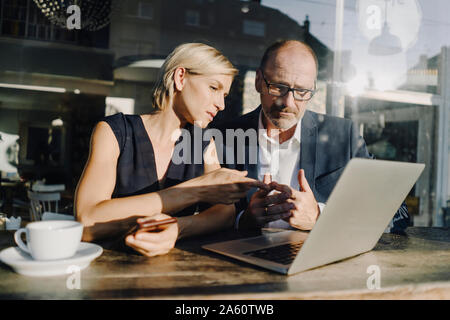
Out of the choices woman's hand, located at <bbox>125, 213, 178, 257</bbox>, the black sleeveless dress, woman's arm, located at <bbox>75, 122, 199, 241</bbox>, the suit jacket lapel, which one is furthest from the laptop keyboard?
the suit jacket lapel

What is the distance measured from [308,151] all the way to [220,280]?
4.25 feet

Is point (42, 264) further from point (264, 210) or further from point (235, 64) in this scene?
point (235, 64)

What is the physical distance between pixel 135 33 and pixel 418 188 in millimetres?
5043

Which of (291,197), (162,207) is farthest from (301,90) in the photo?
(162,207)

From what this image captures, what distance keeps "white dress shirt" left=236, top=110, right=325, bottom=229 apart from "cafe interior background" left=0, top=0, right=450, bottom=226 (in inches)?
74.4

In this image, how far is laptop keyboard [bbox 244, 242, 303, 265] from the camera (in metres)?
0.84

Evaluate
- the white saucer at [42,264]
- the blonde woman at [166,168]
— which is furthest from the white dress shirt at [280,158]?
the white saucer at [42,264]

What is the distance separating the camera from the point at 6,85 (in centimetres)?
532

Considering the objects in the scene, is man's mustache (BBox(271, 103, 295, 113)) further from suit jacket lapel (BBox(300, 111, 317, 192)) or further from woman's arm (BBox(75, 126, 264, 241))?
woman's arm (BBox(75, 126, 264, 241))

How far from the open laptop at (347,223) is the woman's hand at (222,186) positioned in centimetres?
18

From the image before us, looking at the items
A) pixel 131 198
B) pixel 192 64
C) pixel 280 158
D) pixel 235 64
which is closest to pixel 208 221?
Answer: pixel 131 198

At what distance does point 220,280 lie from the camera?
2.35ft

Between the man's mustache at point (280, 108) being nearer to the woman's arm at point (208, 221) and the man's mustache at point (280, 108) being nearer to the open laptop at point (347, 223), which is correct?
the woman's arm at point (208, 221)

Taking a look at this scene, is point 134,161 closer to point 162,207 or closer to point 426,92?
point 162,207
